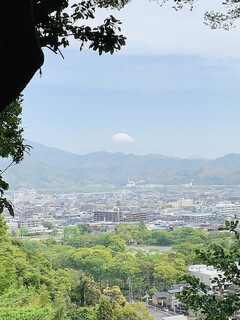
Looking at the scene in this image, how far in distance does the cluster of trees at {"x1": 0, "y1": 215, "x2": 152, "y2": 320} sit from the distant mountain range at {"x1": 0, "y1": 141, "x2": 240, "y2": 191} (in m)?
58.6

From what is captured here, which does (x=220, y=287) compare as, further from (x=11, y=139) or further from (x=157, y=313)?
(x=157, y=313)

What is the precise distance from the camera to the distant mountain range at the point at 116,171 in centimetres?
8821

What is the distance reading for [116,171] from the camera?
373ft

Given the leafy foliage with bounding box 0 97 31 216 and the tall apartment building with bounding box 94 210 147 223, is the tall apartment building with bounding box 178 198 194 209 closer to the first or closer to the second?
the tall apartment building with bounding box 94 210 147 223

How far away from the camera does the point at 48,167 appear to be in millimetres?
101875

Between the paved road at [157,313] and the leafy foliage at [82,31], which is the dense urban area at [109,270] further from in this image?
the leafy foliage at [82,31]

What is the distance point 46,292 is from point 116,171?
10367 cm

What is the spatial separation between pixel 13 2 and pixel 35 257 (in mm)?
11013

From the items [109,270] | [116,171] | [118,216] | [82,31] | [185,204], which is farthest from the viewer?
[116,171]

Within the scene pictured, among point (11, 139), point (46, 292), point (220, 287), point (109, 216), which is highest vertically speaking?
point (11, 139)

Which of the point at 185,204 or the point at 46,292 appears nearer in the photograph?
the point at 46,292

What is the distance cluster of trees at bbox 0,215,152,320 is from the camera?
616cm

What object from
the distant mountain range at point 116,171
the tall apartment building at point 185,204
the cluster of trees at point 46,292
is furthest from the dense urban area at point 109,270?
the distant mountain range at point 116,171

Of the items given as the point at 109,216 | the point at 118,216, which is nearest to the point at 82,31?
the point at 118,216
